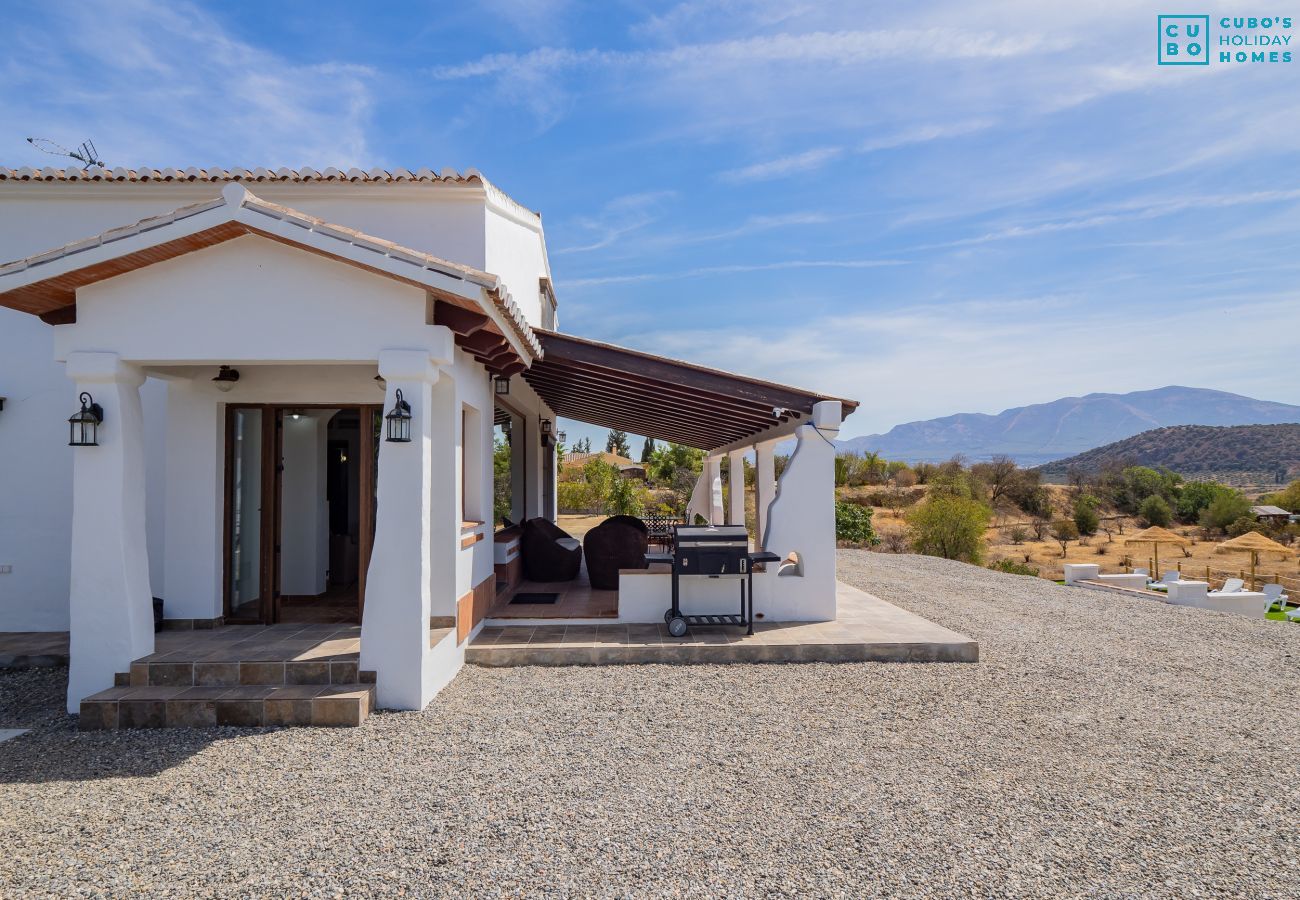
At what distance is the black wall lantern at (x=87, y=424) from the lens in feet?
19.0

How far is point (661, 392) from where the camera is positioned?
1023cm

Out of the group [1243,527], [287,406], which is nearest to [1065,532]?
[1243,527]

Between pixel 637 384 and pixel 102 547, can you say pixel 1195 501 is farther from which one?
pixel 102 547

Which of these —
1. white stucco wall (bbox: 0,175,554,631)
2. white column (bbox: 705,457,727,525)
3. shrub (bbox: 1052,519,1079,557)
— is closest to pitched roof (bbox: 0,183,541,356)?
white stucco wall (bbox: 0,175,554,631)

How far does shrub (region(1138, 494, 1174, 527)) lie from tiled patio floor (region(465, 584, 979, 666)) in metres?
37.8

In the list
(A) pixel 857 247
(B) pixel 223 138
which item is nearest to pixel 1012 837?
(B) pixel 223 138

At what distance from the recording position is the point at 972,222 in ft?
60.5

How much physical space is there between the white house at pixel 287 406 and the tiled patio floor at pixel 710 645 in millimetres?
439

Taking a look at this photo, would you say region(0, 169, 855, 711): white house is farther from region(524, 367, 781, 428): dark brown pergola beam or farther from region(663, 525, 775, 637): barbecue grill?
region(663, 525, 775, 637): barbecue grill

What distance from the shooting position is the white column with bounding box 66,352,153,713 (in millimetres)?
5879

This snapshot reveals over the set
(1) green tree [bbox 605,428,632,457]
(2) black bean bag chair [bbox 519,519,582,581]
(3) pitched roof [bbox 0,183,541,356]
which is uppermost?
(1) green tree [bbox 605,428,632,457]

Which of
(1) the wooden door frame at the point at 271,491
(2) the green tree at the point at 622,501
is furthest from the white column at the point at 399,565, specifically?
(2) the green tree at the point at 622,501

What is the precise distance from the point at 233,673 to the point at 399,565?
1.75 m

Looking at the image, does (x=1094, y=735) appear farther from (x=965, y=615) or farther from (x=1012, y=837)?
(x=965, y=615)
